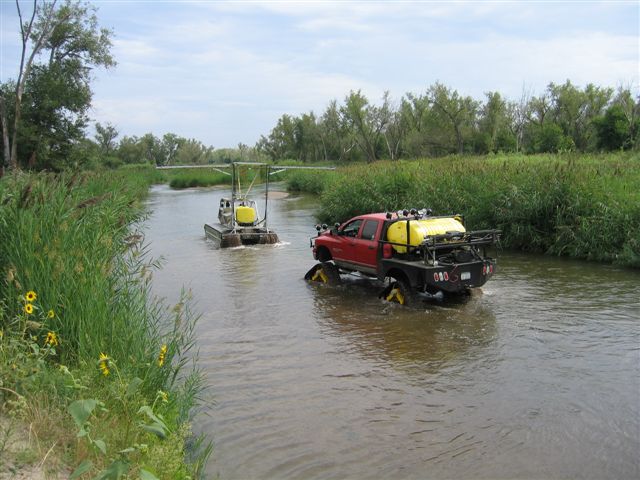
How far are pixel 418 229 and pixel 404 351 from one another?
3.11m

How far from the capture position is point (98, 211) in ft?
30.9

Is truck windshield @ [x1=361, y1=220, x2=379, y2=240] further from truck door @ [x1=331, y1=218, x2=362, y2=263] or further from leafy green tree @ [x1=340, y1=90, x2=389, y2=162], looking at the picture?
leafy green tree @ [x1=340, y1=90, x2=389, y2=162]

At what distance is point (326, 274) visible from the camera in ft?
48.4

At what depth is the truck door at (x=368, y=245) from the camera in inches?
510

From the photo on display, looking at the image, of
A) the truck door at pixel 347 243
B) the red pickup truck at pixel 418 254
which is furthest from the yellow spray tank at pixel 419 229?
the truck door at pixel 347 243

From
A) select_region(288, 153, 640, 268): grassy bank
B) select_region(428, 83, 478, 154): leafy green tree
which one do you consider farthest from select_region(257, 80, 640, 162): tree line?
select_region(288, 153, 640, 268): grassy bank

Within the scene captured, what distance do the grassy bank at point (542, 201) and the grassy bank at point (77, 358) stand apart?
12.8 metres

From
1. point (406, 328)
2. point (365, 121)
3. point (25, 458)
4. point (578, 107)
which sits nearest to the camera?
point (25, 458)

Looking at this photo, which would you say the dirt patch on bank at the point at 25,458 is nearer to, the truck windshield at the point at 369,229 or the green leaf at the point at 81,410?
the green leaf at the point at 81,410

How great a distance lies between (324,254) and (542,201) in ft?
23.0

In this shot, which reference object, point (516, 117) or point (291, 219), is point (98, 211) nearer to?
point (291, 219)

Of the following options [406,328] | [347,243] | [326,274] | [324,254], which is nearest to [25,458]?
[406,328]

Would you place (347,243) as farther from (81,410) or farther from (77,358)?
(81,410)

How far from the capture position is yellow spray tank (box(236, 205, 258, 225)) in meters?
22.1
